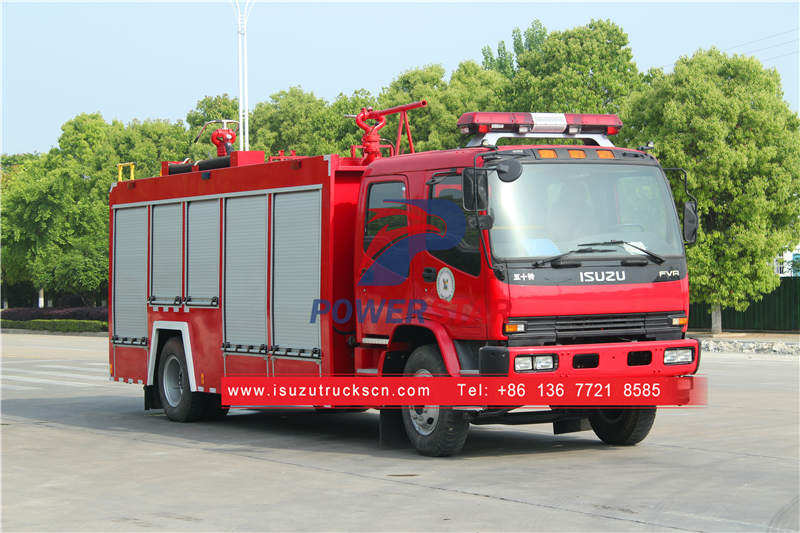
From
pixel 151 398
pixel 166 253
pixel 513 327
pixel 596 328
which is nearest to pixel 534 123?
pixel 596 328

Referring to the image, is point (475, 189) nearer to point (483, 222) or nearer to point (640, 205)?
point (483, 222)

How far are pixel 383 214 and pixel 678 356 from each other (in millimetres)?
3208

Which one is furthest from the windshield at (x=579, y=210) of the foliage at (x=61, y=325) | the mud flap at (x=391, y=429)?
the foliage at (x=61, y=325)

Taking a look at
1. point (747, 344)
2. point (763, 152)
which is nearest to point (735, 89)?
point (763, 152)

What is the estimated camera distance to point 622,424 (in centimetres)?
1120

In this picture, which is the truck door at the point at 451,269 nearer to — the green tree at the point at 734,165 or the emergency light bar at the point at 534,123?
the emergency light bar at the point at 534,123

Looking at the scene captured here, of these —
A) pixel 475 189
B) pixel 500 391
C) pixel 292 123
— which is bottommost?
pixel 500 391

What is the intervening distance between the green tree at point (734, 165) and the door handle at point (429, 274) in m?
25.9

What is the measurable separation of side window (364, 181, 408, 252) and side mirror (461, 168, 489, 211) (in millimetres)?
1232

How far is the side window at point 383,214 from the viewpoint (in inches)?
421

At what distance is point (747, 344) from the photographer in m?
29.8

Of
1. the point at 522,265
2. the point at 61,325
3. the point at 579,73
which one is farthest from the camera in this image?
the point at 61,325

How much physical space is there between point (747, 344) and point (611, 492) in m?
22.8

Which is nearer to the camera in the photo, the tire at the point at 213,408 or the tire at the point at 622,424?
the tire at the point at 622,424
